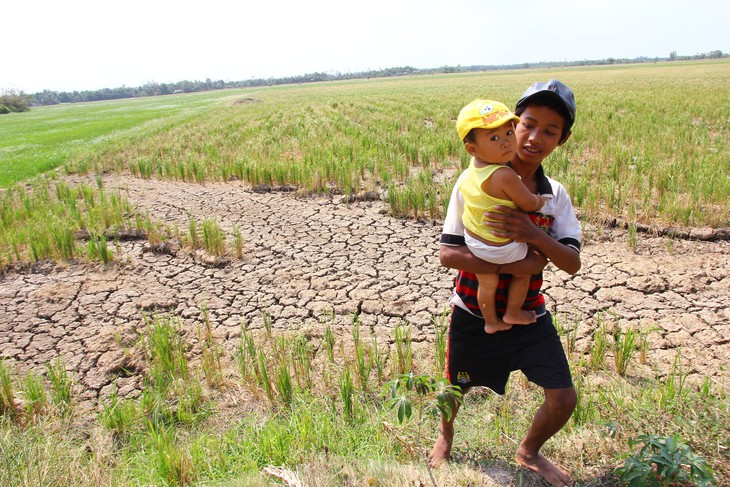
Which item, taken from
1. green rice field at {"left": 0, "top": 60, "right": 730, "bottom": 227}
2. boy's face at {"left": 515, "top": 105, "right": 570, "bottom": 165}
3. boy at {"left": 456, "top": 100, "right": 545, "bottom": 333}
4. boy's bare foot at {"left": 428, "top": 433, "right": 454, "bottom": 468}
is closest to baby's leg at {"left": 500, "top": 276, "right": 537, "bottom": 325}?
boy at {"left": 456, "top": 100, "right": 545, "bottom": 333}

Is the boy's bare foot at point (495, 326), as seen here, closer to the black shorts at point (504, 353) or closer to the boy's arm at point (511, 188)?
the black shorts at point (504, 353)

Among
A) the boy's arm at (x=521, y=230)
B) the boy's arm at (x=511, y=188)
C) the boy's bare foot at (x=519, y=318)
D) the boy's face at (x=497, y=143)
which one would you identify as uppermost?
the boy's face at (x=497, y=143)

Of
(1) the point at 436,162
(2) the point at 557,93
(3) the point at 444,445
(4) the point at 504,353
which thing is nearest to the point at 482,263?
(4) the point at 504,353

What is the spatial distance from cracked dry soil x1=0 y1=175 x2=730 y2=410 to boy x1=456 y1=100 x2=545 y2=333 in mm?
1624

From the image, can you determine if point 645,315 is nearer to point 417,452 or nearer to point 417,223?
point 417,452

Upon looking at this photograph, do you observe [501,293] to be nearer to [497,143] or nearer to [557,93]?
[497,143]

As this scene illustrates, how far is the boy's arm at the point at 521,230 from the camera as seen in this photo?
Answer: 1.67 metres

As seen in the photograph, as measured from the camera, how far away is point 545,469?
1.94m

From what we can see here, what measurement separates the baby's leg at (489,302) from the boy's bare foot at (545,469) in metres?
0.60

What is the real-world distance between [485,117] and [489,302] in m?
0.70

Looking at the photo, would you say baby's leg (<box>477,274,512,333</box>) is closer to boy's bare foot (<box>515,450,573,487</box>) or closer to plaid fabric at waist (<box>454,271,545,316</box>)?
plaid fabric at waist (<box>454,271,545,316</box>)

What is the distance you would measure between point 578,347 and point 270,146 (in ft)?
31.0

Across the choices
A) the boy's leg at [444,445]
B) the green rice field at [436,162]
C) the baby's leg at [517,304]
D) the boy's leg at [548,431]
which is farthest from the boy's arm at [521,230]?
the green rice field at [436,162]

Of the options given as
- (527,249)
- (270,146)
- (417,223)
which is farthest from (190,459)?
(270,146)
